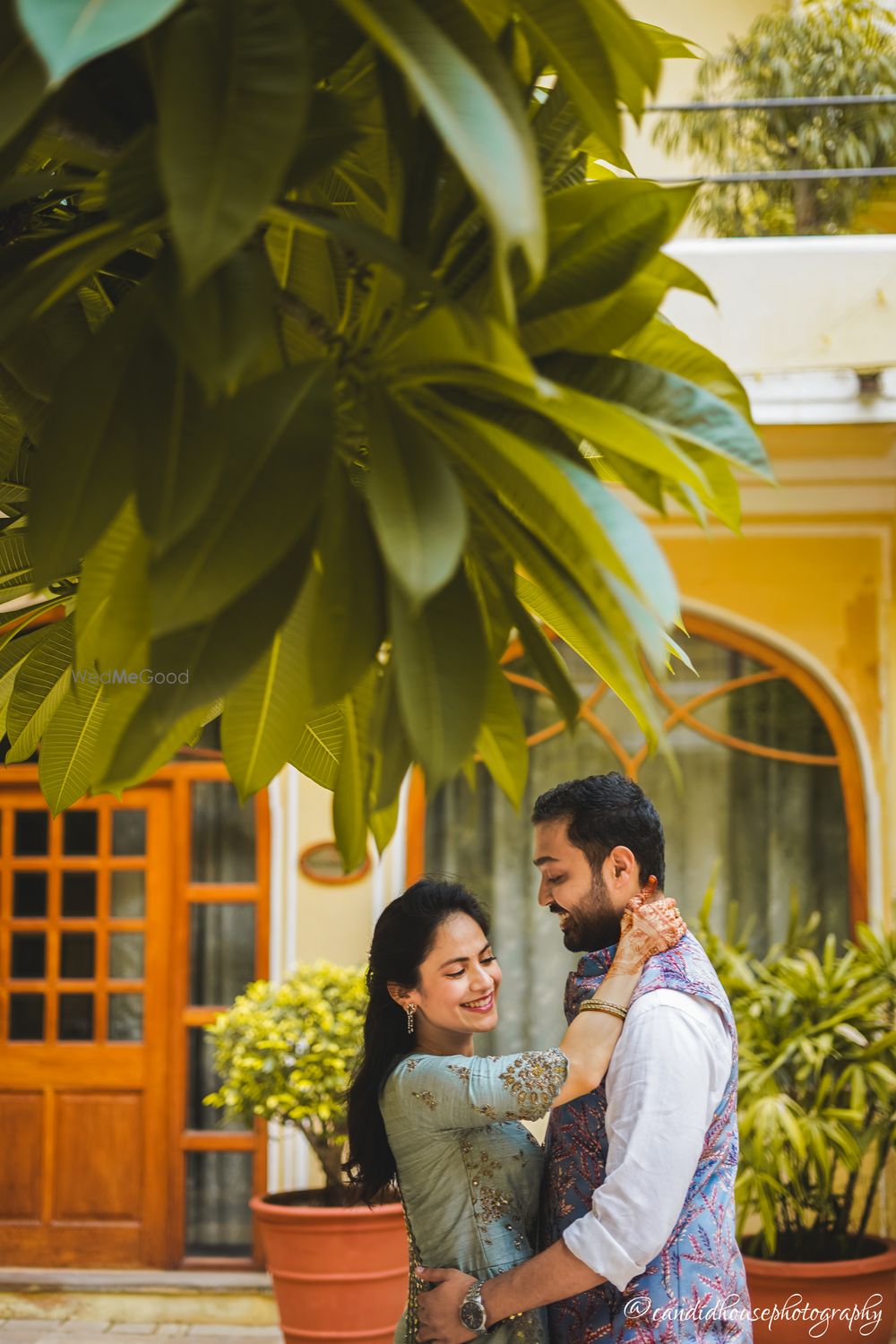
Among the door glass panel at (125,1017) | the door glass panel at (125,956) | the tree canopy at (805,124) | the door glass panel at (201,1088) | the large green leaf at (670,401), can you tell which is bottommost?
the door glass panel at (201,1088)

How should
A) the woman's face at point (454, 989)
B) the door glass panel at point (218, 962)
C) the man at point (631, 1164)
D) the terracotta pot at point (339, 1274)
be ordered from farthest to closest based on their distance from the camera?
the door glass panel at point (218, 962) < the terracotta pot at point (339, 1274) < the woman's face at point (454, 989) < the man at point (631, 1164)

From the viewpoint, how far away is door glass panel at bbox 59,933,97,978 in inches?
222

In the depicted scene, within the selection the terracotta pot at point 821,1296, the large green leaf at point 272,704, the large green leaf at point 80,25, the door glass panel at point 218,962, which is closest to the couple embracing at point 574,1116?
the large green leaf at point 272,704

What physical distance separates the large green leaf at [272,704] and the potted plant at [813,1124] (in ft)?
11.5

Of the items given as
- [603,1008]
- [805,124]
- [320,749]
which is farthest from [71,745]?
[805,124]

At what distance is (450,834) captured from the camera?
5605 millimetres

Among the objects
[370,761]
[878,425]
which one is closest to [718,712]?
[878,425]

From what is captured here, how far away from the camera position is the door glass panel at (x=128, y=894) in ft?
18.6

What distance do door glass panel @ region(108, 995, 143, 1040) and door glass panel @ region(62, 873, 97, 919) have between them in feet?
1.14

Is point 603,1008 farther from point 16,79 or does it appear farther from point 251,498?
point 16,79

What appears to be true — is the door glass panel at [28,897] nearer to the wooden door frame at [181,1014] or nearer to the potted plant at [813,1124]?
the wooden door frame at [181,1014]

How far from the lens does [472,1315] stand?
1915 millimetres

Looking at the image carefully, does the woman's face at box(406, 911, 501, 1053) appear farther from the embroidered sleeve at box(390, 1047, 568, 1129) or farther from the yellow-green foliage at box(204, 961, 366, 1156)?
the yellow-green foliage at box(204, 961, 366, 1156)

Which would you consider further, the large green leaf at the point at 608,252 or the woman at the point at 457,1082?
the woman at the point at 457,1082
